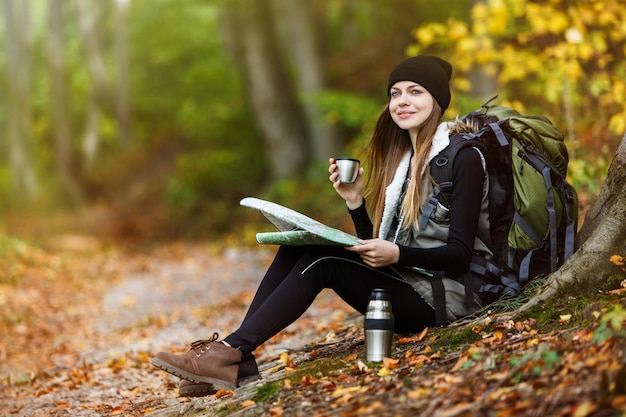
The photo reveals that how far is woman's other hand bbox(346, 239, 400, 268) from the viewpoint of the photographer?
11.8ft

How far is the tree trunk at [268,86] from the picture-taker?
14.7 m

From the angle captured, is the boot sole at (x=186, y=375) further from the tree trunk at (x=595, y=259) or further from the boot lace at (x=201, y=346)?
the tree trunk at (x=595, y=259)

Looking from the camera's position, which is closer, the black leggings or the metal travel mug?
the black leggings

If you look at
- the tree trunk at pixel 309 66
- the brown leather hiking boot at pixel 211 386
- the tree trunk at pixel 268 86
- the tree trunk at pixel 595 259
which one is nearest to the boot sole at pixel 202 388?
the brown leather hiking boot at pixel 211 386

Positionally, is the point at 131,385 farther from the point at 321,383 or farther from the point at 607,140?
the point at 607,140

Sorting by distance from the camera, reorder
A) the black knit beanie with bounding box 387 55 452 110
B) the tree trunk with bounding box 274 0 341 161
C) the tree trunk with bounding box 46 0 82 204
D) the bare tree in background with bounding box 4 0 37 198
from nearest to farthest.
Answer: the black knit beanie with bounding box 387 55 452 110
the tree trunk with bounding box 274 0 341 161
the tree trunk with bounding box 46 0 82 204
the bare tree in background with bounding box 4 0 37 198

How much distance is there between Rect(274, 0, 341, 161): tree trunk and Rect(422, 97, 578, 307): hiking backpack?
10.2m

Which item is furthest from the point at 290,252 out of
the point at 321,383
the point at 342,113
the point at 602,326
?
the point at 342,113

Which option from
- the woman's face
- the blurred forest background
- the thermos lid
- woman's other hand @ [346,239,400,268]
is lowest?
the thermos lid

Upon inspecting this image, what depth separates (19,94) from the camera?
874 inches

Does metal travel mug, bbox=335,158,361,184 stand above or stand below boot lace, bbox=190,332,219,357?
above

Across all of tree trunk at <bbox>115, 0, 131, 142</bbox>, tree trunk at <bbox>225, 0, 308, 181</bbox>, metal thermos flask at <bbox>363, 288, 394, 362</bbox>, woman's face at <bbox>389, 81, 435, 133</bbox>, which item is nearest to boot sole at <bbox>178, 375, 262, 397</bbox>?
metal thermos flask at <bbox>363, 288, 394, 362</bbox>

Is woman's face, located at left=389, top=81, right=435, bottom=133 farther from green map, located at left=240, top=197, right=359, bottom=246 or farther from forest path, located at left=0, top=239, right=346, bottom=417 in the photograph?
forest path, located at left=0, top=239, right=346, bottom=417

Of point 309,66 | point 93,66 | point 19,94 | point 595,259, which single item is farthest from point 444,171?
point 93,66
